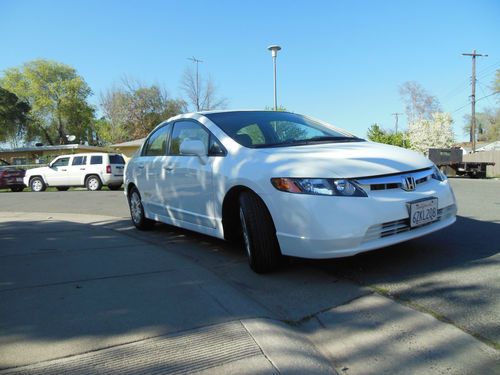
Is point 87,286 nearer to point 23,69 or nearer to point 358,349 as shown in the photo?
point 358,349

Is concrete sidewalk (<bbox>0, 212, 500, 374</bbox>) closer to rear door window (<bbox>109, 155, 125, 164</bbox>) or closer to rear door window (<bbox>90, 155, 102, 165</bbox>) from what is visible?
rear door window (<bbox>109, 155, 125, 164</bbox>)

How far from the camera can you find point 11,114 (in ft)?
176

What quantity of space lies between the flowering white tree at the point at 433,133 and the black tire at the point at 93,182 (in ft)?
176

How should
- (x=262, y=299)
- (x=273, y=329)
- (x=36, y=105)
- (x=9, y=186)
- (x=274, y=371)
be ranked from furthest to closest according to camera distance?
(x=36, y=105), (x=9, y=186), (x=262, y=299), (x=273, y=329), (x=274, y=371)

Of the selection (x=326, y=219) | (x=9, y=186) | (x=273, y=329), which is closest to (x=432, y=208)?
(x=326, y=219)

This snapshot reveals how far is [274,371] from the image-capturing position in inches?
88.1

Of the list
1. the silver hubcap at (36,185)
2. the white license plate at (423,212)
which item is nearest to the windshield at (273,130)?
the white license plate at (423,212)

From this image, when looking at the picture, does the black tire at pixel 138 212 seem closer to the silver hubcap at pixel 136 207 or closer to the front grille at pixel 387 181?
the silver hubcap at pixel 136 207

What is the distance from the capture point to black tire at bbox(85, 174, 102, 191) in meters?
19.2

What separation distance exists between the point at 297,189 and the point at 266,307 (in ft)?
3.14

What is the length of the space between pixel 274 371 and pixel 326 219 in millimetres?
1370

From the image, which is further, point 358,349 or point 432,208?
point 432,208

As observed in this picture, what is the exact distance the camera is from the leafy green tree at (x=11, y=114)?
52.2 metres

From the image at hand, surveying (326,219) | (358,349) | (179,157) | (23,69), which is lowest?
(358,349)
